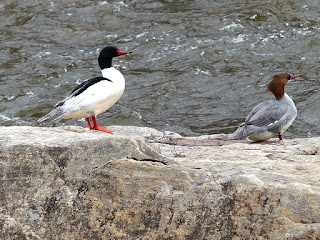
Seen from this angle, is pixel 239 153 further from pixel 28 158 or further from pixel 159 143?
pixel 28 158

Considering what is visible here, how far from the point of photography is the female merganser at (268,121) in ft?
19.4

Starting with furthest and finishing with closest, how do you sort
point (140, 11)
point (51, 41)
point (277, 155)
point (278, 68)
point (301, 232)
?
point (140, 11), point (51, 41), point (278, 68), point (277, 155), point (301, 232)

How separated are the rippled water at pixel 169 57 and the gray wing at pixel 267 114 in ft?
6.20

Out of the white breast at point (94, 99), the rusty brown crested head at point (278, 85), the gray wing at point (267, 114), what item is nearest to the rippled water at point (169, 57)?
the rusty brown crested head at point (278, 85)

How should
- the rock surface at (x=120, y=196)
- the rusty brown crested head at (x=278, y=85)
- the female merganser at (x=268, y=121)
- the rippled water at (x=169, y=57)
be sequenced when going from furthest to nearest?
the rippled water at (x=169, y=57) < the rusty brown crested head at (x=278, y=85) < the female merganser at (x=268, y=121) < the rock surface at (x=120, y=196)

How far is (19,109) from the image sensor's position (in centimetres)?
888

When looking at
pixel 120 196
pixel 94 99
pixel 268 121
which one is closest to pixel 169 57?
pixel 94 99

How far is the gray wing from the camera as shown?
19.5 feet


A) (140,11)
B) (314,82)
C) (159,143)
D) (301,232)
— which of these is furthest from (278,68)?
(301,232)

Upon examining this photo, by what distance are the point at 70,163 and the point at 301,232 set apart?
4.66 ft

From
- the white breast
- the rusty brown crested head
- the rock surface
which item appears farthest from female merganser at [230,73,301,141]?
the rock surface

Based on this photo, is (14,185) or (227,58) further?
(227,58)

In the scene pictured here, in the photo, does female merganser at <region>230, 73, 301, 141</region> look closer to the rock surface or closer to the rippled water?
the rippled water

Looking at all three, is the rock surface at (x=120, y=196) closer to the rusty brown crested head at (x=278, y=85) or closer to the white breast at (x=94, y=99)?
the white breast at (x=94, y=99)
